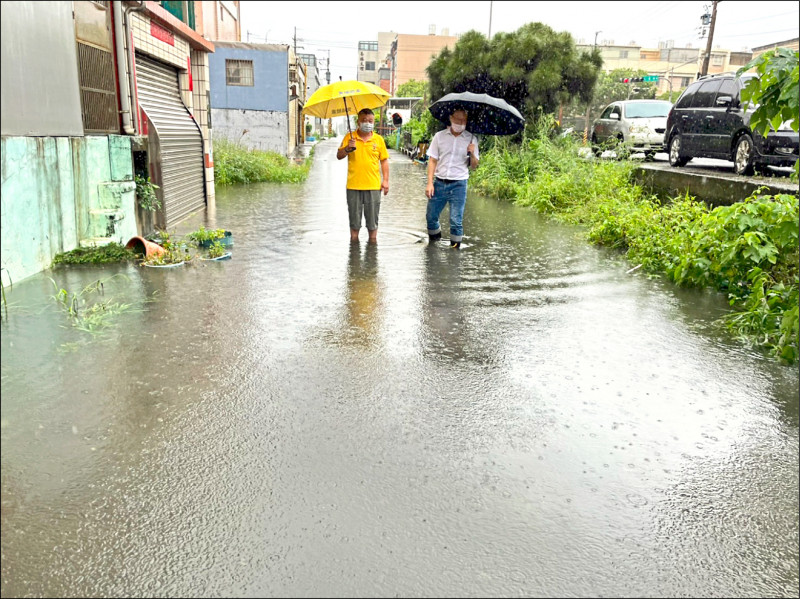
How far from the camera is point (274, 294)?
23.0ft

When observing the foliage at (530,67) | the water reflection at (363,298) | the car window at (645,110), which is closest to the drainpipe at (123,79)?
the water reflection at (363,298)

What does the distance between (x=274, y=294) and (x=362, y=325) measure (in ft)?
4.52

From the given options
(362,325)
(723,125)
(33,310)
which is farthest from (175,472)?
(723,125)

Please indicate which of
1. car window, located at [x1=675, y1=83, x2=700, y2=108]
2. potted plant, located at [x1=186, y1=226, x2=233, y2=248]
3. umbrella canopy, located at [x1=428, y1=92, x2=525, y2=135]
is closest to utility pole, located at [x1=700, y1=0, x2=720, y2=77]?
car window, located at [x1=675, y1=83, x2=700, y2=108]

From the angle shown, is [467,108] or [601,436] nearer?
[601,436]

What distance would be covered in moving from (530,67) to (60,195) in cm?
1787

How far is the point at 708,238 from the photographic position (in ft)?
24.5

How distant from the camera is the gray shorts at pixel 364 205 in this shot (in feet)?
31.3

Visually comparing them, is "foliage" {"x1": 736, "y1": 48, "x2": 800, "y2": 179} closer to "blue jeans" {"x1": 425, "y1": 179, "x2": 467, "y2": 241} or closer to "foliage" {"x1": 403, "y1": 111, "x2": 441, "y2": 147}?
"blue jeans" {"x1": 425, "y1": 179, "x2": 467, "y2": 241}

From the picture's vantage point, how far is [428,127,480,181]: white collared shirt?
31.3 feet

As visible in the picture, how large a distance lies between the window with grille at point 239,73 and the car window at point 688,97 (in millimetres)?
21955

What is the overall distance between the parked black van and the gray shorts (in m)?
5.66

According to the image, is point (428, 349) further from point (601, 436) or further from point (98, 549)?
point (98, 549)

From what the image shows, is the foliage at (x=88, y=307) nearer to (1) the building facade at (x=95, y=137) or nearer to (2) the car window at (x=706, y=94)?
(1) the building facade at (x=95, y=137)
